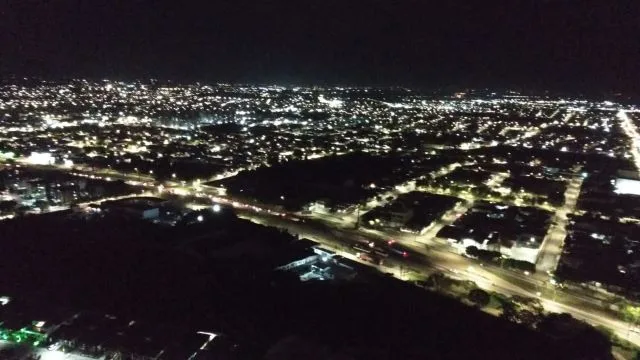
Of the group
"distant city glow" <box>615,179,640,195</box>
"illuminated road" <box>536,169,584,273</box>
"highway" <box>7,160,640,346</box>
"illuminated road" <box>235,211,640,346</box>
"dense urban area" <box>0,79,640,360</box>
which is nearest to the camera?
"dense urban area" <box>0,79,640,360</box>

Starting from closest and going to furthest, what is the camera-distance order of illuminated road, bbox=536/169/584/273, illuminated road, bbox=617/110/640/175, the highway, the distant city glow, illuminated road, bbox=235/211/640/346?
illuminated road, bbox=235/211/640/346 → the highway → illuminated road, bbox=536/169/584/273 → the distant city glow → illuminated road, bbox=617/110/640/175

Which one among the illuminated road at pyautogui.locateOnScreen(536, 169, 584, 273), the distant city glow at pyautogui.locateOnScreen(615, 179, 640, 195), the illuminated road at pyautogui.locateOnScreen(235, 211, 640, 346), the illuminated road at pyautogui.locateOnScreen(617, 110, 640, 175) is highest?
the illuminated road at pyautogui.locateOnScreen(617, 110, 640, 175)

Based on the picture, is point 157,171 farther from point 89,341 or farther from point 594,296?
point 594,296

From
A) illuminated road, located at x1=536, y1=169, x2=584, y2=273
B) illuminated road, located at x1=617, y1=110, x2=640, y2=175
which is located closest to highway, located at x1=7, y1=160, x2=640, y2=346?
illuminated road, located at x1=536, y1=169, x2=584, y2=273

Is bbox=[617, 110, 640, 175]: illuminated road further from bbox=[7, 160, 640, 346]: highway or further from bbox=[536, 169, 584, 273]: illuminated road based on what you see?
bbox=[7, 160, 640, 346]: highway

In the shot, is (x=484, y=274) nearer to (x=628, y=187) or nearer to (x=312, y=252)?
(x=312, y=252)

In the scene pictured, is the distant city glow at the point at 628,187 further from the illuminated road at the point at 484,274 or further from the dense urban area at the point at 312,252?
the illuminated road at the point at 484,274

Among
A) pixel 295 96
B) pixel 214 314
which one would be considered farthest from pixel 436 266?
pixel 295 96
